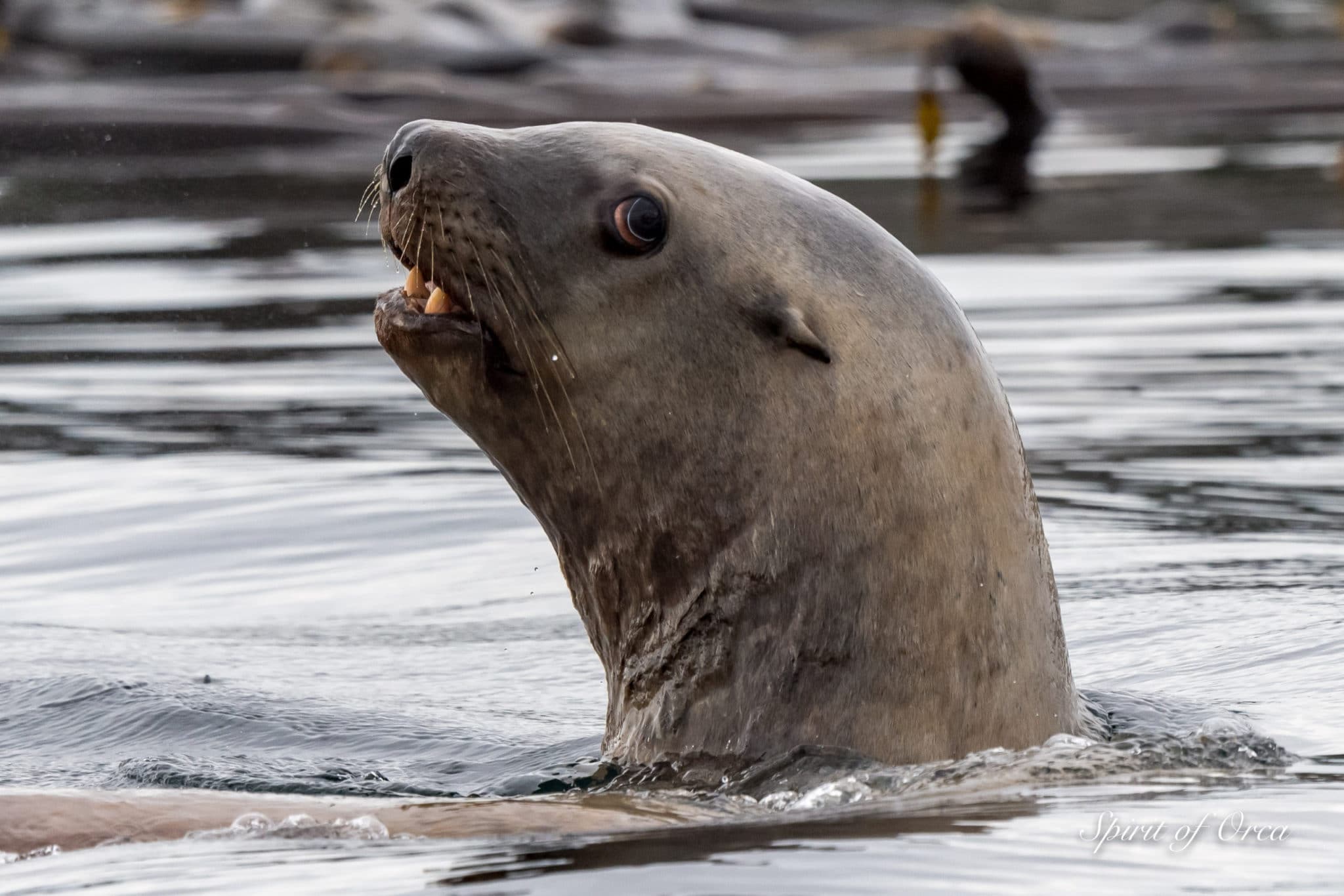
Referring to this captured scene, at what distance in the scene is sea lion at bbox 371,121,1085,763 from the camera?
13.2ft

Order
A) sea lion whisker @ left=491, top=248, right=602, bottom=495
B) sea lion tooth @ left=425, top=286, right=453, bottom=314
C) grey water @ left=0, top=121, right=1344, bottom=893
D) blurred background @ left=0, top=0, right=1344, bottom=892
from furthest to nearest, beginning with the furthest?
blurred background @ left=0, top=0, right=1344, bottom=892, sea lion tooth @ left=425, top=286, right=453, bottom=314, sea lion whisker @ left=491, top=248, right=602, bottom=495, grey water @ left=0, top=121, right=1344, bottom=893

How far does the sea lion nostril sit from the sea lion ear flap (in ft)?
2.10

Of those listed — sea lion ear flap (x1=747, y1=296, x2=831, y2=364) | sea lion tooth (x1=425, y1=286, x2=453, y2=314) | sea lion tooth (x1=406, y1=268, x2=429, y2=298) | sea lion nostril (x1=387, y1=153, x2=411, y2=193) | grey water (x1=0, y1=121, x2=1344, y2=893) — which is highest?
sea lion nostril (x1=387, y1=153, x2=411, y2=193)

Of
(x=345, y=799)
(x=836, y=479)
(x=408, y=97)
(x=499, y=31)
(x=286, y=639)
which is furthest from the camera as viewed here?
(x=499, y=31)

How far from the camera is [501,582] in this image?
6.86 meters

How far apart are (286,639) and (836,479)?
2612 mm

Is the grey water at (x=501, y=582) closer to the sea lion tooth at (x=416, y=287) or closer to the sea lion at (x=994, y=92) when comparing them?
the sea lion tooth at (x=416, y=287)

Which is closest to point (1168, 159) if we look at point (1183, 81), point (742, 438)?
point (1183, 81)

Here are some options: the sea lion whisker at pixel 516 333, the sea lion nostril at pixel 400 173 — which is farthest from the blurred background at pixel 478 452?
the sea lion nostril at pixel 400 173

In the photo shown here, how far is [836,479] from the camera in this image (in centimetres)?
405

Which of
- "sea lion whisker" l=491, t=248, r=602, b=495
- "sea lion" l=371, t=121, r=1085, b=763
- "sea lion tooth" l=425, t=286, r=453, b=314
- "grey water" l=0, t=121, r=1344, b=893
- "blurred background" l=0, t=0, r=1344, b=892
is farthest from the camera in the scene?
"blurred background" l=0, t=0, r=1344, b=892

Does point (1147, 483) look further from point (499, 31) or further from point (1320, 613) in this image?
point (499, 31)

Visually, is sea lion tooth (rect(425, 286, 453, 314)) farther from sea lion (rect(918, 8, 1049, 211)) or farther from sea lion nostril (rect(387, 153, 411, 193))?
sea lion (rect(918, 8, 1049, 211))

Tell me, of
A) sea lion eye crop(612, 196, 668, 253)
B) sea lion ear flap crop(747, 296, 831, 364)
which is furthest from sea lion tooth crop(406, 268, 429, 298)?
sea lion ear flap crop(747, 296, 831, 364)
